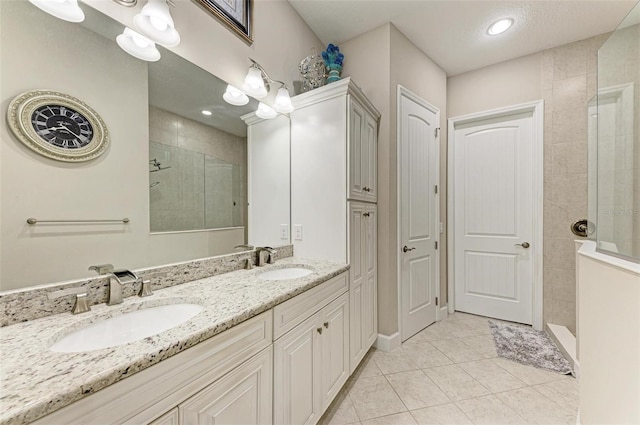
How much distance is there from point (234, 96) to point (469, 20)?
2.14 m

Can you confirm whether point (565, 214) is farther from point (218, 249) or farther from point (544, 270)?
point (218, 249)

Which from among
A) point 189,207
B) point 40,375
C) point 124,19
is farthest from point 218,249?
point 124,19

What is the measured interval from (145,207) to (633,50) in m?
2.85

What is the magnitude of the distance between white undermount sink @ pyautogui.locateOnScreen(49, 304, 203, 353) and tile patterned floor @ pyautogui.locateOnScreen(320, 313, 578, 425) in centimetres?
109

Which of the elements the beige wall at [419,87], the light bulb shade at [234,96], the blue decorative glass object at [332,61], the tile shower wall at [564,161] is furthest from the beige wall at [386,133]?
the tile shower wall at [564,161]

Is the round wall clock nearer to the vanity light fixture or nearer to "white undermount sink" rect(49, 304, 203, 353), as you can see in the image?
"white undermount sink" rect(49, 304, 203, 353)

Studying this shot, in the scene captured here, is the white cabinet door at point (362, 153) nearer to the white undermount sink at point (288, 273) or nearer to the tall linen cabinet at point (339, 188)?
the tall linen cabinet at point (339, 188)

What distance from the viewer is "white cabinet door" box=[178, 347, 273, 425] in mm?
704

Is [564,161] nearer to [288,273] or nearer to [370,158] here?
[370,158]

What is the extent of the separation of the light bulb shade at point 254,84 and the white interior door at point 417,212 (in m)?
1.27

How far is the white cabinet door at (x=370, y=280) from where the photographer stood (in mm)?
1909

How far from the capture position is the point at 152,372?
60cm

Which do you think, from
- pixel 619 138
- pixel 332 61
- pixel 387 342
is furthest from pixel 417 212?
pixel 332 61

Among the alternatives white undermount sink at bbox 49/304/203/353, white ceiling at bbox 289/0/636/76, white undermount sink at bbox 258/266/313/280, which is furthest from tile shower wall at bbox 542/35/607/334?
white undermount sink at bbox 49/304/203/353
